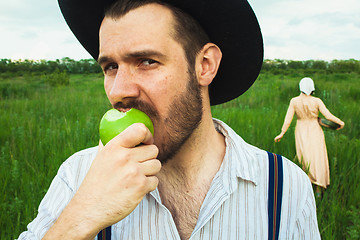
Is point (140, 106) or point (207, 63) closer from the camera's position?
point (140, 106)

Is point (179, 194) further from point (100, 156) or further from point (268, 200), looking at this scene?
point (100, 156)

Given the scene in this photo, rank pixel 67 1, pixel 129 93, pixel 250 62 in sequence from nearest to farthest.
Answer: pixel 129 93 < pixel 67 1 < pixel 250 62

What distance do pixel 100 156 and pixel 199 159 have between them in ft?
2.75

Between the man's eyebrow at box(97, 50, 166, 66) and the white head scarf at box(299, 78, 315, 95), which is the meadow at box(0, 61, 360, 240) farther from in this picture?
the man's eyebrow at box(97, 50, 166, 66)

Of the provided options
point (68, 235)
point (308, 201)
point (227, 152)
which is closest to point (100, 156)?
point (68, 235)

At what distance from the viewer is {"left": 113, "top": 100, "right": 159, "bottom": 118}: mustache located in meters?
1.57

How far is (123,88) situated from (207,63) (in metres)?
0.70

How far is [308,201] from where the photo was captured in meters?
1.74

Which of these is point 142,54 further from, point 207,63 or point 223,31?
point 223,31

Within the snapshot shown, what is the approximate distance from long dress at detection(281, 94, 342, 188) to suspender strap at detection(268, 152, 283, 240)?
99.6 inches

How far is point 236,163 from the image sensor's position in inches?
71.7

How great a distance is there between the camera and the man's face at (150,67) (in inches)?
61.9

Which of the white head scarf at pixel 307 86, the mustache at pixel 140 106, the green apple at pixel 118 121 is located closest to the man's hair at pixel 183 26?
the mustache at pixel 140 106

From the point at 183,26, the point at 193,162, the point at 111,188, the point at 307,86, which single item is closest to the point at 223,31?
the point at 183,26
